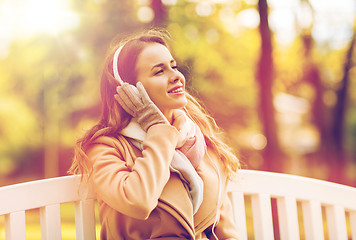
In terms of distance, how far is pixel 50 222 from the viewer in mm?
2234

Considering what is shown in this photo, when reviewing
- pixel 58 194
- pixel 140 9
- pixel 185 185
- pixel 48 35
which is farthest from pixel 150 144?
pixel 48 35

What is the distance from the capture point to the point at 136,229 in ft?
6.82

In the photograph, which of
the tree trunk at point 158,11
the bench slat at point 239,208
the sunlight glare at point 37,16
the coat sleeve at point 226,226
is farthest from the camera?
the sunlight glare at point 37,16

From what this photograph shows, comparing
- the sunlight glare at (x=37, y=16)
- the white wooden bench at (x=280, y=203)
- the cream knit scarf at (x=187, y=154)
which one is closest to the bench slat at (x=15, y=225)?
the white wooden bench at (x=280, y=203)

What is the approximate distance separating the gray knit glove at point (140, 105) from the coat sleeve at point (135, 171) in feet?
0.16

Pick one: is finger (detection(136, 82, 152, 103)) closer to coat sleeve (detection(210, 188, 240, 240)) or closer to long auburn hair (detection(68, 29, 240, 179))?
long auburn hair (detection(68, 29, 240, 179))

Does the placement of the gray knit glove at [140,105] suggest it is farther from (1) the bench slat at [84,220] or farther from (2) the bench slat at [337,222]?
(2) the bench slat at [337,222]

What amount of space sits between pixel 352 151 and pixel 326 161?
13252 millimetres

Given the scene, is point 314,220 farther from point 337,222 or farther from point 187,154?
point 187,154

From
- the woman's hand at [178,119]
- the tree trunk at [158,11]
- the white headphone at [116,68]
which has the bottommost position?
the woman's hand at [178,119]

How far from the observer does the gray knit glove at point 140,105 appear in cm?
215

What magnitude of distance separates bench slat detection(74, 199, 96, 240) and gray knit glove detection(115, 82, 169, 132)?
50 centimetres

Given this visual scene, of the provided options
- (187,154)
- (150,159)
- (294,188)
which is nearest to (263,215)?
(294,188)

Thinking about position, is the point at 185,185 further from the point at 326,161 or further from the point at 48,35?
the point at 326,161
